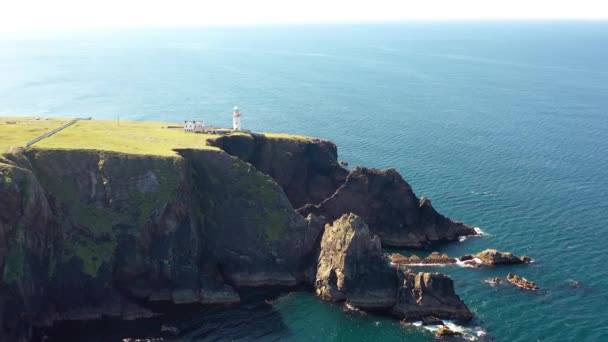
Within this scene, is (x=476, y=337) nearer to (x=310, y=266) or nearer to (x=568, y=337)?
(x=568, y=337)

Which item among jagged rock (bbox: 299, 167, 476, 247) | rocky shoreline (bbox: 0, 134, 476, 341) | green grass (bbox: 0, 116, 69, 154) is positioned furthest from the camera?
jagged rock (bbox: 299, 167, 476, 247)

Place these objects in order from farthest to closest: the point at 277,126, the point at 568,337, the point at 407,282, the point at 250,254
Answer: the point at 277,126 → the point at 250,254 → the point at 407,282 → the point at 568,337

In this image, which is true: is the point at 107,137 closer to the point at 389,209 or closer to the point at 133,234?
the point at 133,234

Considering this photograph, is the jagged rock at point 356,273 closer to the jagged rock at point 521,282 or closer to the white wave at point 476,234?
the jagged rock at point 521,282

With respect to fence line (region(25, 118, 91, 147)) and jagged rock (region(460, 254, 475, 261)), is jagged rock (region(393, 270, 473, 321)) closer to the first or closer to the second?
jagged rock (region(460, 254, 475, 261))

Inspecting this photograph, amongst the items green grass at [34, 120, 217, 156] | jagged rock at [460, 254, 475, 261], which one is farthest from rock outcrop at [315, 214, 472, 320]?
green grass at [34, 120, 217, 156]

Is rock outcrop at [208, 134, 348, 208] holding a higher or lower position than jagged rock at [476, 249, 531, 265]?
higher

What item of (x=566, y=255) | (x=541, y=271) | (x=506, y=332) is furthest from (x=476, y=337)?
(x=566, y=255)

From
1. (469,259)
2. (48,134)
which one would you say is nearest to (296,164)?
(469,259)
